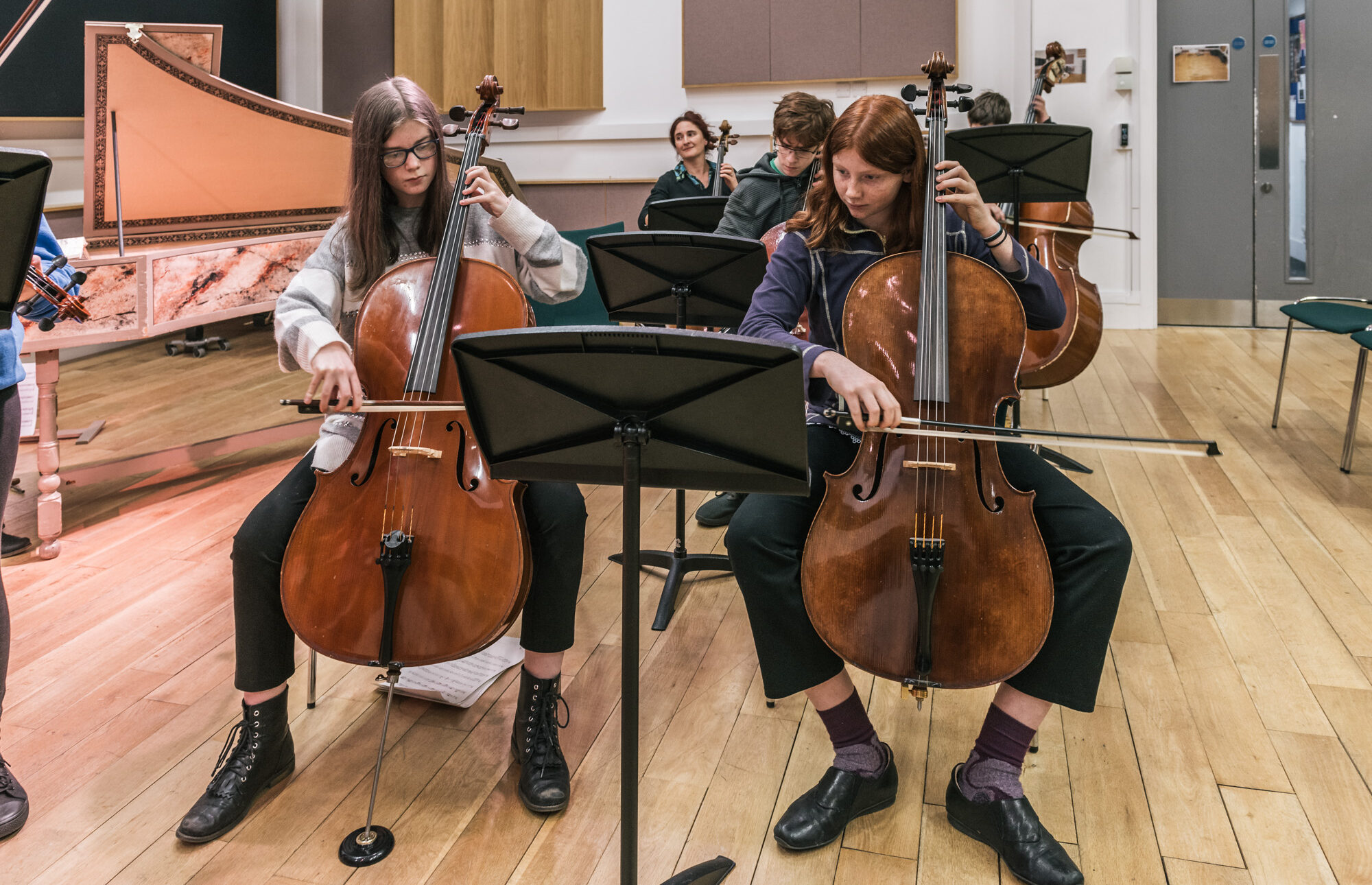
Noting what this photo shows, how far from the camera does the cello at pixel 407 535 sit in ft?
4.99

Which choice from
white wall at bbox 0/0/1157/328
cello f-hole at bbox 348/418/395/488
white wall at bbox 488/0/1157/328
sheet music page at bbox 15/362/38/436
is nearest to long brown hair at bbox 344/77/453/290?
cello f-hole at bbox 348/418/395/488

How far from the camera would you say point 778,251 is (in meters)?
1.81

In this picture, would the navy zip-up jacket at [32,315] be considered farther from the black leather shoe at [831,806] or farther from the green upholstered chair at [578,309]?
the green upholstered chair at [578,309]

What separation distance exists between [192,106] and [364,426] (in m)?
2.30

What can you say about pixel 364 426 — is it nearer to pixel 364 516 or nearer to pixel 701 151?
pixel 364 516

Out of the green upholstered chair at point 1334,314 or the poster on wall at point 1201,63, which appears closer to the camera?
the green upholstered chair at point 1334,314

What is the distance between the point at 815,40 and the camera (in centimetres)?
575

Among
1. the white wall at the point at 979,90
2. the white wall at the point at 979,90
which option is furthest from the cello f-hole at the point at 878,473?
the white wall at the point at 979,90

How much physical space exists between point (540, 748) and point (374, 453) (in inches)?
21.9

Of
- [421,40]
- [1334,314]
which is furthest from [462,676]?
[421,40]

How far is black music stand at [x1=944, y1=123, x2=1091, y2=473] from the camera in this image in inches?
119

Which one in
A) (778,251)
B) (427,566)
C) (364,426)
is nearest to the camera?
(427,566)

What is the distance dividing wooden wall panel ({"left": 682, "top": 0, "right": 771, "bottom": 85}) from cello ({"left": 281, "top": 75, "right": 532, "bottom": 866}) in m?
4.63

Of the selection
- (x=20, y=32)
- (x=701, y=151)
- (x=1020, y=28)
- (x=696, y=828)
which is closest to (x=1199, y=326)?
(x=1020, y=28)
